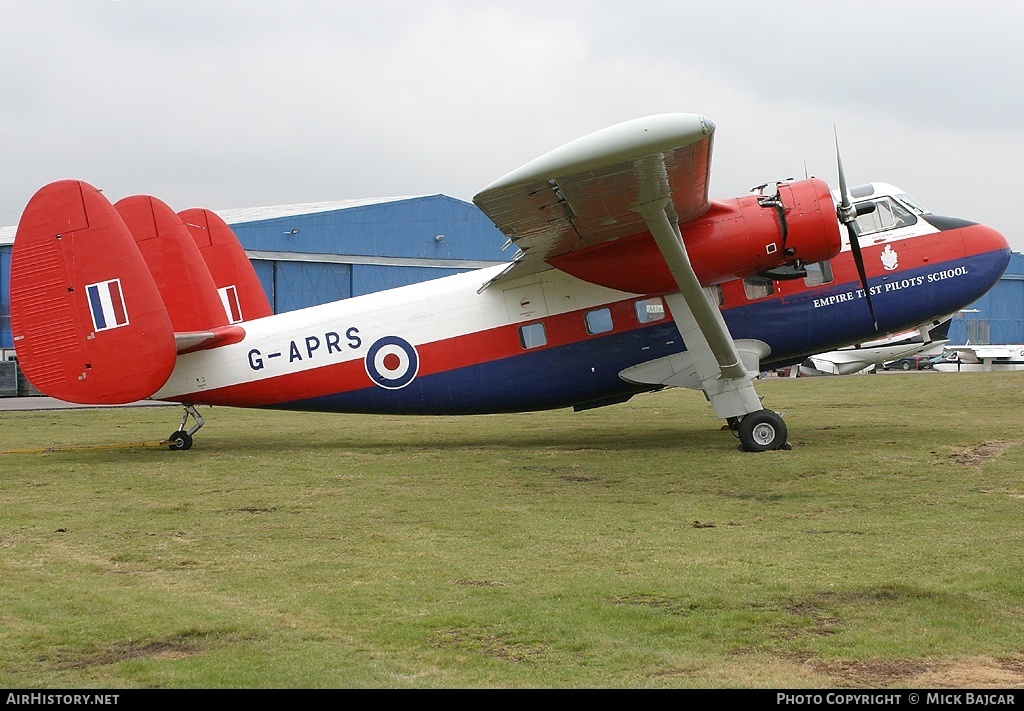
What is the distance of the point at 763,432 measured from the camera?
1486cm

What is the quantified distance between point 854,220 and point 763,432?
358 centimetres

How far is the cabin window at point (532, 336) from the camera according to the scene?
16281 millimetres

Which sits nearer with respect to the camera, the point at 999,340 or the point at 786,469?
the point at 786,469

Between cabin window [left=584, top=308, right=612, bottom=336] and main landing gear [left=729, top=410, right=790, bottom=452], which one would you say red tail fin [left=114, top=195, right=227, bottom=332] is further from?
main landing gear [left=729, top=410, right=790, bottom=452]

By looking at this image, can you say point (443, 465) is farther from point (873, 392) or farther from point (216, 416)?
point (873, 392)

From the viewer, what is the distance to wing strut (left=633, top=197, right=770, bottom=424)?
13.5 metres

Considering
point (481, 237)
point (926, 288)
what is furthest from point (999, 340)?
point (926, 288)

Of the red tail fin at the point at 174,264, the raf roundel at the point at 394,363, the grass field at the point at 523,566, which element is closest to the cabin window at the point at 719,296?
the grass field at the point at 523,566

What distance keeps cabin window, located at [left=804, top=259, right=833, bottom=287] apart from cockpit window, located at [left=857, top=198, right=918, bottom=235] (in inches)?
32.2

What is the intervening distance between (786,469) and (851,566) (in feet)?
17.5

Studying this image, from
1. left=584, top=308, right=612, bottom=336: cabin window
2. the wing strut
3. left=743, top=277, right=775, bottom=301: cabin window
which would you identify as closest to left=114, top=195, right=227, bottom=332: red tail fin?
left=584, top=308, right=612, bottom=336: cabin window

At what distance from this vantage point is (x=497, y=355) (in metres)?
16.4

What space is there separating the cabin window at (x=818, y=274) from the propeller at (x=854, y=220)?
0.44m

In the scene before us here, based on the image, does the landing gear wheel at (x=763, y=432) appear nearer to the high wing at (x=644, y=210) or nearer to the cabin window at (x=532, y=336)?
the high wing at (x=644, y=210)
